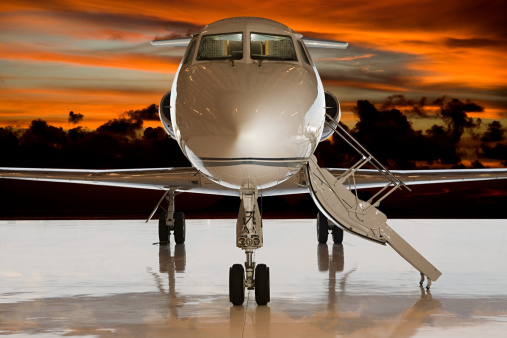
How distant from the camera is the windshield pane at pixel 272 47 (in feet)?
26.1

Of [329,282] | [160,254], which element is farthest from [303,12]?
[329,282]

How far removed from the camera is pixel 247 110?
22.6ft

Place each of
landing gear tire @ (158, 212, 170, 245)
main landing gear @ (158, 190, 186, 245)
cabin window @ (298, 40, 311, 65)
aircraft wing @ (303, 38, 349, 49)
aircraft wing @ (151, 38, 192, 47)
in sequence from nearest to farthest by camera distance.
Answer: cabin window @ (298, 40, 311, 65)
aircraft wing @ (303, 38, 349, 49)
aircraft wing @ (151, 38, 192, 47)
main landing gear @ (158, 190, 186, 245)
landing gear tire @ (158, 212, 170, 245)

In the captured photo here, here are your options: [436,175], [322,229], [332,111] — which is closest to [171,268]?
[332,111]

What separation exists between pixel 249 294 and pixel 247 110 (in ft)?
9.78

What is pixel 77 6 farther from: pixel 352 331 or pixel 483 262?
pixel 352 331

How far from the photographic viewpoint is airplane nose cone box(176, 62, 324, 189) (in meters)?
6.90

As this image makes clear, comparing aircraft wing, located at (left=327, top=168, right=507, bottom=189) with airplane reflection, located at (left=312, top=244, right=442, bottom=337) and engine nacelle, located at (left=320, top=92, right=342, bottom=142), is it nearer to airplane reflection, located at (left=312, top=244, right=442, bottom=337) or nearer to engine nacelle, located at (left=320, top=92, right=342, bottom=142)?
engine nacelle, located at (left=320, top=92, right=342, bottom=142)

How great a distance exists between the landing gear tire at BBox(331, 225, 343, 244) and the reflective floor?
0.88 feet

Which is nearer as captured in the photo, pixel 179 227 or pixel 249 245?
pixel 249 245

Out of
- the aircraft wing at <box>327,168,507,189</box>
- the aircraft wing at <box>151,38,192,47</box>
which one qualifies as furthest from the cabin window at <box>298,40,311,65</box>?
the aircraft wing at <box>327,168,507,189</box>

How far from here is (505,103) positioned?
25.7m

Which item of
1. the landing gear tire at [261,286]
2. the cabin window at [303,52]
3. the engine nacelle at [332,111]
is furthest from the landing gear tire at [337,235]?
the cabin window at [303,52]

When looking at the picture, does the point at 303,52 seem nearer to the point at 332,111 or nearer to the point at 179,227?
the point at 332,111
